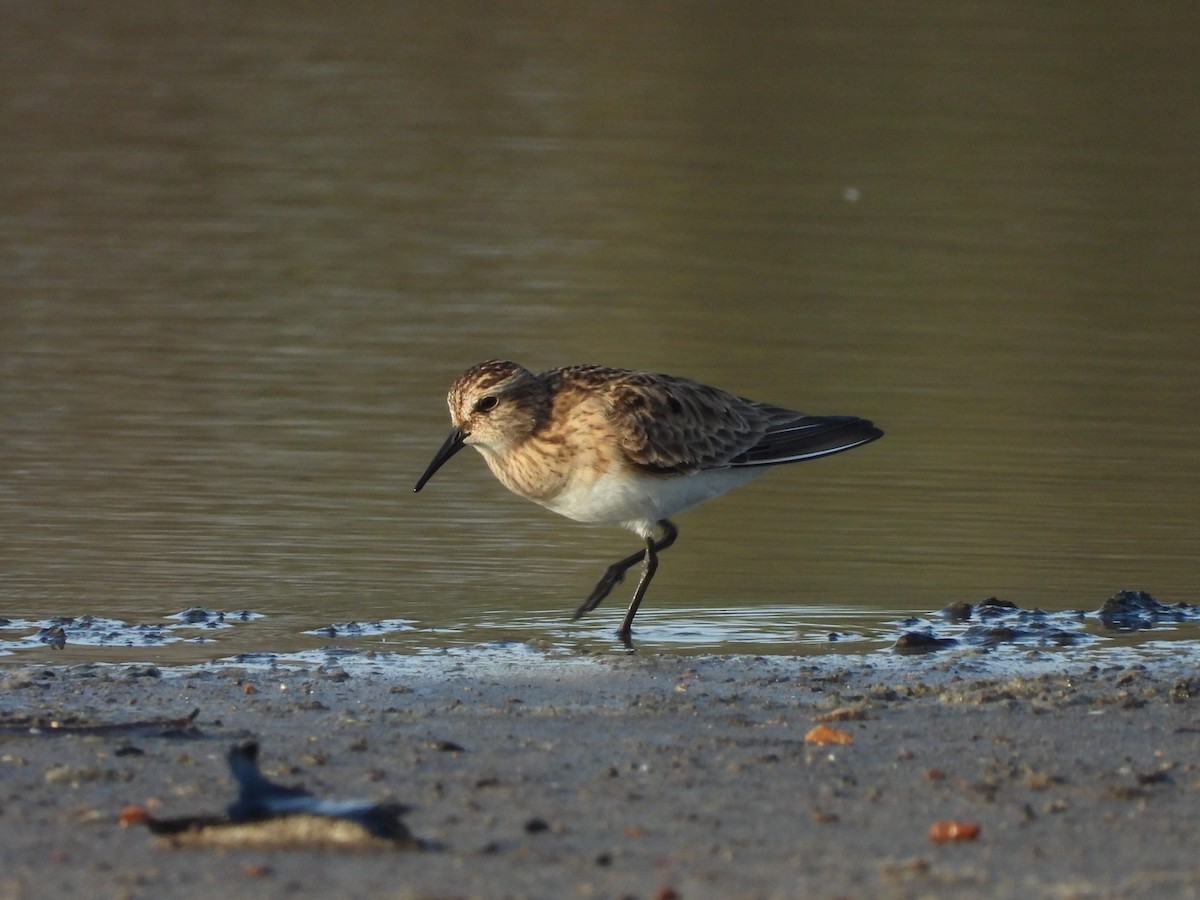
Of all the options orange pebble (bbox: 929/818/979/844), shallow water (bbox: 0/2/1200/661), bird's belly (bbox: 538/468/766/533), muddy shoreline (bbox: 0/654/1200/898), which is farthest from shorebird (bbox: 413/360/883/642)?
orange pebble (bbox: 929/818/979/844)

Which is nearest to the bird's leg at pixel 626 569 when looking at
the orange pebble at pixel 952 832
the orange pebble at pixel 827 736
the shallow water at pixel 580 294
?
the shallow water at pixel 580 294

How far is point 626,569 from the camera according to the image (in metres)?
7.98

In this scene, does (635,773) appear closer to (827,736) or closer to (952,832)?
(827,736)

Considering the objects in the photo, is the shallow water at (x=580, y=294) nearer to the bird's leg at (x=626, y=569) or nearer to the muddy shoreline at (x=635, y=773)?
the bird's leg at (x=626, y=569)

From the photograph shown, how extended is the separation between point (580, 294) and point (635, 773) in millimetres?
8813

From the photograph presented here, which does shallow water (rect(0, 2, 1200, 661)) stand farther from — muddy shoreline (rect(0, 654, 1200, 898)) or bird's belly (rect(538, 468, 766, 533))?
muddy shoreline (rect(0, 654, 1200, 898))

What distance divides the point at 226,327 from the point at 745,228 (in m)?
4.79

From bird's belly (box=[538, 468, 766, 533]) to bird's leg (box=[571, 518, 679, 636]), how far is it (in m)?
0.09

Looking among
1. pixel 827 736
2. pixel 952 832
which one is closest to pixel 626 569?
pixel 827 736

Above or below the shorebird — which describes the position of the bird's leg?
below

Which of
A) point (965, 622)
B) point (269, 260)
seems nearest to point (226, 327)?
point (269, 260)

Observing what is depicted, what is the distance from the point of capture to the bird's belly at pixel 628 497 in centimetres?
784

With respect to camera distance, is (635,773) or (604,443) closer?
(635,773)

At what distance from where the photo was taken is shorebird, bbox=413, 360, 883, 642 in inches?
309
